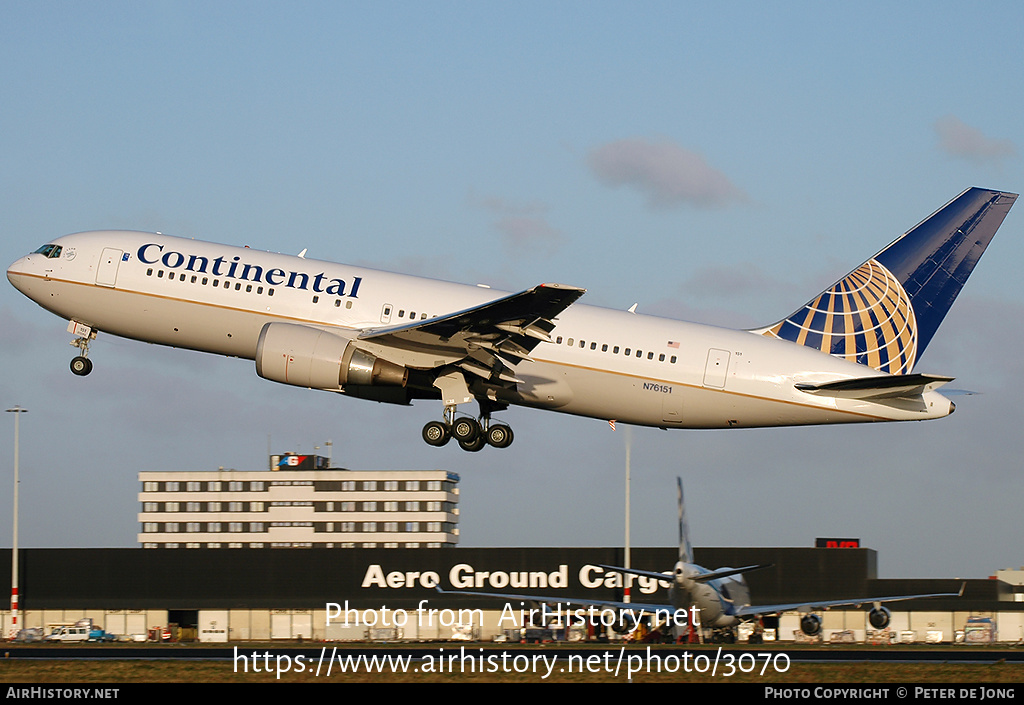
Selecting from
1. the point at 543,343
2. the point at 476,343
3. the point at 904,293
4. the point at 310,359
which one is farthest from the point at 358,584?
the point at 904,293

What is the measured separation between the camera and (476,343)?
35.4 metres

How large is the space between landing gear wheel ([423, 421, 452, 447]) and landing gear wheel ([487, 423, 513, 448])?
1.43 m

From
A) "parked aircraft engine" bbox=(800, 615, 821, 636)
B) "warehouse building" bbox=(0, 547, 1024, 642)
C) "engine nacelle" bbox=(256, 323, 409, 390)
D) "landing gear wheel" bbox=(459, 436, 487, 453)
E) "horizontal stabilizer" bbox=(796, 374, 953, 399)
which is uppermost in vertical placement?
"engine nacelle" bbox=(256, 323, 409, 390)

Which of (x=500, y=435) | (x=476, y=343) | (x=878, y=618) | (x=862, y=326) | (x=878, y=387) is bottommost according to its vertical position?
(x=878, y=618)

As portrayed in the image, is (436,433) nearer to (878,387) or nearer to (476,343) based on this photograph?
(476,343)

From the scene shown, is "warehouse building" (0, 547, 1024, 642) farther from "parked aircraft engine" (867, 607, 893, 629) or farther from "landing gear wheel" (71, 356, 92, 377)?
"landing gear wheel" (71, 356, 92, 377)

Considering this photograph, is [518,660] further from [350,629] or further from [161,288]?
[350,629]

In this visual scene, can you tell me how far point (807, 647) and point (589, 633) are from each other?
9.07 meters

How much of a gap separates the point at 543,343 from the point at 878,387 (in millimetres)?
9229

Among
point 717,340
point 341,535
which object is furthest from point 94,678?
point 341,535

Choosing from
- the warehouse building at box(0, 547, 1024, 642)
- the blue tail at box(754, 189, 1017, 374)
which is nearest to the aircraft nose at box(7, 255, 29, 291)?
the blue tail at box(754, 189, 1017, 374)

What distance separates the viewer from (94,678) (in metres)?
29.8

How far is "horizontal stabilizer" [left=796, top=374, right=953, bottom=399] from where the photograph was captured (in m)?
34.6

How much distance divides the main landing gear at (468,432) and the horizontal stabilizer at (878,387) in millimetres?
8743
